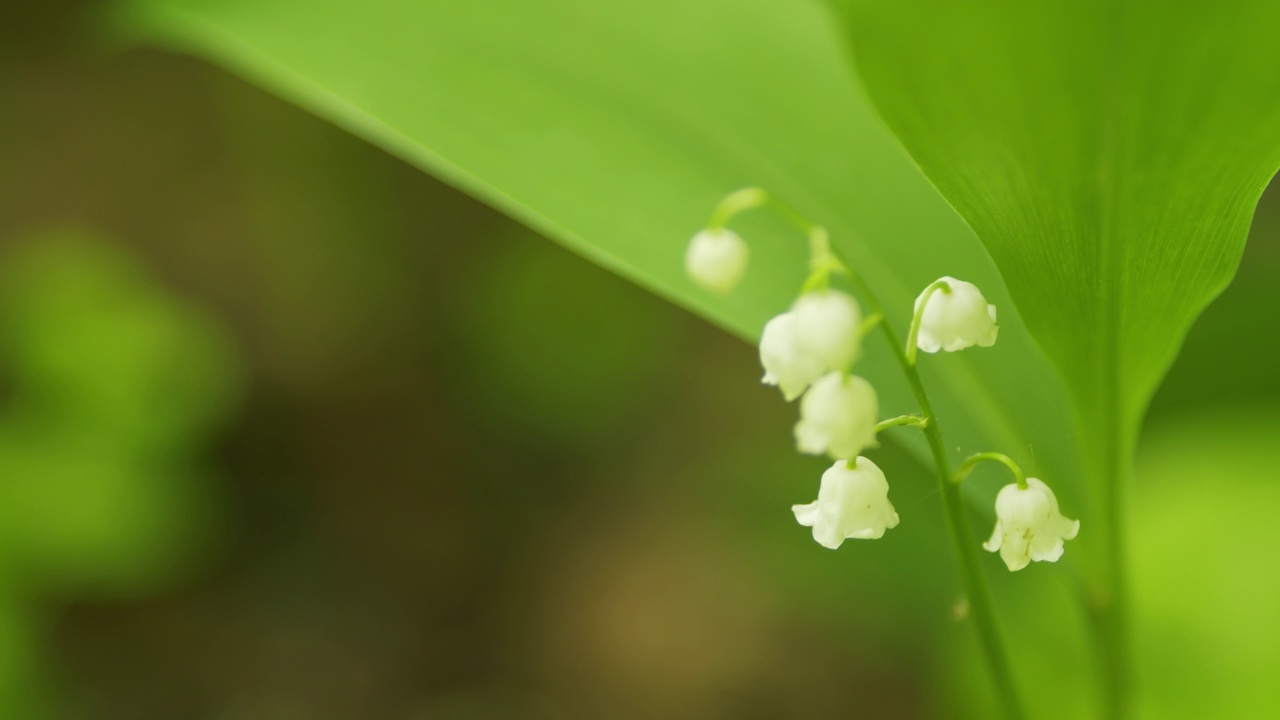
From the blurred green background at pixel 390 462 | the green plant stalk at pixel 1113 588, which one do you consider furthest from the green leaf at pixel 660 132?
the blurred green background at pixel 390 462

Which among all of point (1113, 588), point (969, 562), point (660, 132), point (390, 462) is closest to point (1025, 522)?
point (969, 562)

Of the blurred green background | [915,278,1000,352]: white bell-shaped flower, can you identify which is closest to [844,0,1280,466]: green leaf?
[915,278,1000,352]: white bell-shaped flower

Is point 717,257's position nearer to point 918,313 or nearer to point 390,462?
point 918,313

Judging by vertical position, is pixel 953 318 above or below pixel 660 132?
below

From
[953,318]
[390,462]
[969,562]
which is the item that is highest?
[390,462]

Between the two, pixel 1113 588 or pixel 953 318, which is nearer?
pixel 953 318

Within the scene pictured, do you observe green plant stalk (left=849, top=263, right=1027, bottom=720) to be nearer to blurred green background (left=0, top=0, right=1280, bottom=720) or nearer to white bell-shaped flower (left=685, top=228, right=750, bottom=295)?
white bell-shaped flower (left=685, top=228, right=750, bottom=295)

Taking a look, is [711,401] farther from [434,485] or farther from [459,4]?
[459,4]
